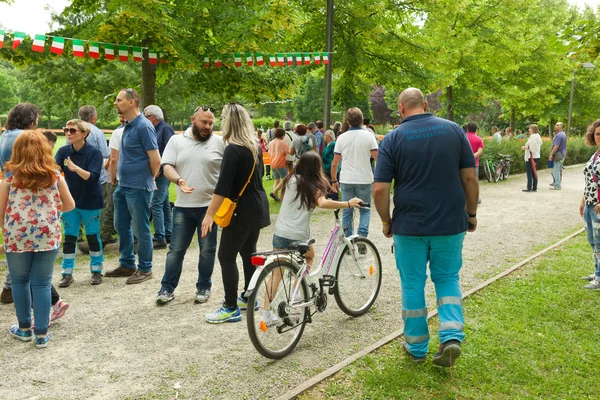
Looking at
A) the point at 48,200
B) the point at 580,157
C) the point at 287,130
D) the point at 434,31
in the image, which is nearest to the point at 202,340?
the point at 48,200

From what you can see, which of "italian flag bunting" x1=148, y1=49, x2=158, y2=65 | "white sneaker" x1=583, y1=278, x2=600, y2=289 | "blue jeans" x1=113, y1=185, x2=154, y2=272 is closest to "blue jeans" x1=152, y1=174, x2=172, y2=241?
"blue jeans" x1=113, y1=185, x2=154, y2=272

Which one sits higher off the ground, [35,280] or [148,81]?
[148,81]

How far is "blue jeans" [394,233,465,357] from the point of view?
4242mm

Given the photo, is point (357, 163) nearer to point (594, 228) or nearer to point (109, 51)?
point (594, 228)

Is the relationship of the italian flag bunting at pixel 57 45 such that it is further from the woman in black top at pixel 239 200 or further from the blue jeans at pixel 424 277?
the blue jeans at pixel 424 277

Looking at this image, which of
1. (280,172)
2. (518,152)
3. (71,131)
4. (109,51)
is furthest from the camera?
(518,152)

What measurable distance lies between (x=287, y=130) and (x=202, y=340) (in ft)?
32.5

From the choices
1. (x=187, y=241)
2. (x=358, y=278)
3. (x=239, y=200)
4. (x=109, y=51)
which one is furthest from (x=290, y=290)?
(x=109, y=51)

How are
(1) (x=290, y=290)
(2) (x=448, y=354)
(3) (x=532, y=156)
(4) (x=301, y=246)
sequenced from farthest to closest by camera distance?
(3) (x=532, y=156) < (1) (x=290, y=290) < (4) (x=301, y=246) < (2) (x=448, y=354)

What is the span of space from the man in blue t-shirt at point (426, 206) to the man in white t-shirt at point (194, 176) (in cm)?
199

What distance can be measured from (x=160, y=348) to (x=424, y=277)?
2.19 metres

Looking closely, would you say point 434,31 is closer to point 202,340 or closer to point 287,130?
point 287,130

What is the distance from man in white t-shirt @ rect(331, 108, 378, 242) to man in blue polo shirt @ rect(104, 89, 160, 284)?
8.56 feet

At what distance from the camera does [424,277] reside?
14.3ft
